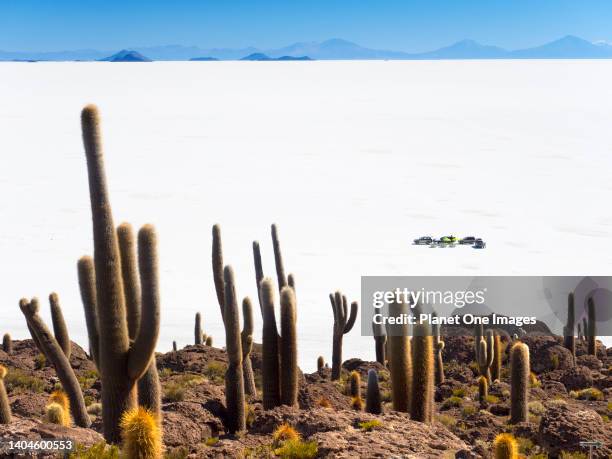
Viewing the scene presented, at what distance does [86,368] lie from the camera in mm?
17828

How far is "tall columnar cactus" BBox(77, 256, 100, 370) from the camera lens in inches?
392

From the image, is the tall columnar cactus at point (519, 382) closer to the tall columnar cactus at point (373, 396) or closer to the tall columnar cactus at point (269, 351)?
the tall columnar cactus at point (373, 396)

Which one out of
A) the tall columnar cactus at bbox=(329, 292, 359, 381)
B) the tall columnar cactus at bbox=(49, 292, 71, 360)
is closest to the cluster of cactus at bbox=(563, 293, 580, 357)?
the tall columnar cactus at bbox=(329, 292, 359, 381)

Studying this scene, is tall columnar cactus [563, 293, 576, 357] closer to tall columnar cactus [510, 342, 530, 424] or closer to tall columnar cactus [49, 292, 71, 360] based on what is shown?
tall columnar cactus [510, 342, 530, 424]

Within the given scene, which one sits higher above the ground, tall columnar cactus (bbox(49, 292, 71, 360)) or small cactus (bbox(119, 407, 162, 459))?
tall columnar cactus (bbox(49, 292, 71, 360))

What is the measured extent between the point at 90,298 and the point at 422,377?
4054 millimetres

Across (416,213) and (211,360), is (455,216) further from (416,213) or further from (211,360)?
(211,360)

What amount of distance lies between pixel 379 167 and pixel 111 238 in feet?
170

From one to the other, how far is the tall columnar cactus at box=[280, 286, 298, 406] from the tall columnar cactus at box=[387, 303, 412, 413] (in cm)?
123

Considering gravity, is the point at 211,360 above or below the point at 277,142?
below

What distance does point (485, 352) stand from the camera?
55.2 ft

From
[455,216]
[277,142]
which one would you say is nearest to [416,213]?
[455,216]

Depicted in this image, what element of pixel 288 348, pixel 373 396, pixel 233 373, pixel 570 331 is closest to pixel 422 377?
pixel 373 396

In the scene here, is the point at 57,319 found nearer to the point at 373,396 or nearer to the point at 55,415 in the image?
the point at 55,415
